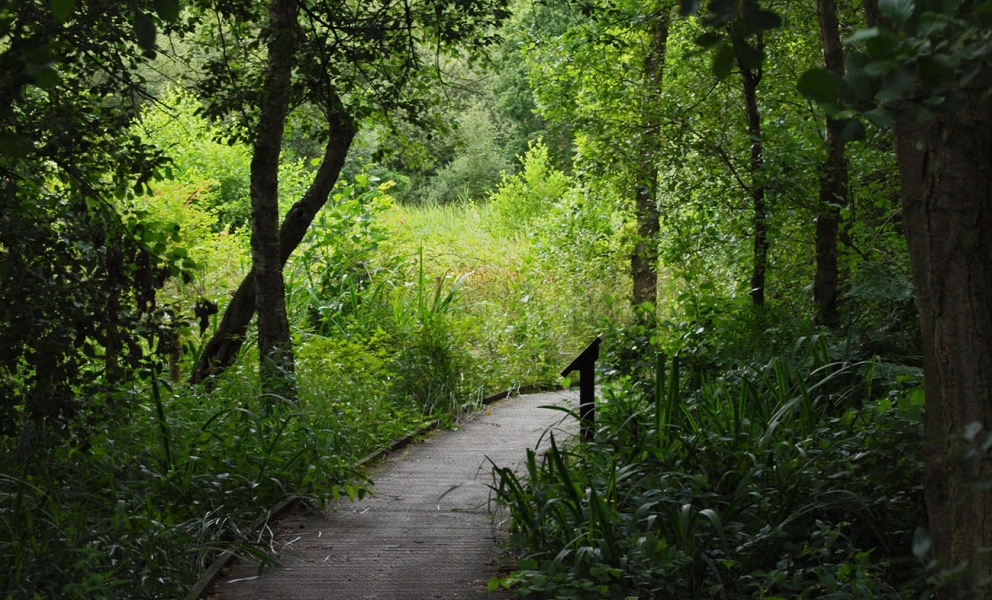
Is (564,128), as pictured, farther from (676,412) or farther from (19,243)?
(19,243)

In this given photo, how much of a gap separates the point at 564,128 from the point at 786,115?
237 cm

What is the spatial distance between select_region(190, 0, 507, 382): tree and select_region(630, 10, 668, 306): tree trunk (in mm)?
1946

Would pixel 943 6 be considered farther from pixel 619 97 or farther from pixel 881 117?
pixel 619 97

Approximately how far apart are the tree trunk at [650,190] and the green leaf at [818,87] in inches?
197

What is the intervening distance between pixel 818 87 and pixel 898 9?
176mm

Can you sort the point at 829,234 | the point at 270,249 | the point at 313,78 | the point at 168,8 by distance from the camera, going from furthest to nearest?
the point at 270,249, the point at 829,234, the point at 313,78, the point at 168,8

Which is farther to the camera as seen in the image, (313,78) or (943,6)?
(313,78)

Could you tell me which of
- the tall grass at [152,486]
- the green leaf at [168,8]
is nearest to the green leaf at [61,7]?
the green leaf at [168,8]

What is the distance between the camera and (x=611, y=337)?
6727 millimetres

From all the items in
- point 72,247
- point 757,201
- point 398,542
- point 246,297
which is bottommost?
point 398,542

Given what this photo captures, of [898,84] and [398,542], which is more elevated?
[898,84]

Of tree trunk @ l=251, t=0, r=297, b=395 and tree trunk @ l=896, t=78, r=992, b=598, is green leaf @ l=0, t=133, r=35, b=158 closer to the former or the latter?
tree trunk @ l=896, t=78, r=992, b=598

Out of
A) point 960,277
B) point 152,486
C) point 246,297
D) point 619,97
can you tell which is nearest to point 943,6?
point 960,277

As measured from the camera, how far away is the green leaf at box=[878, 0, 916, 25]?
4.92 feet
